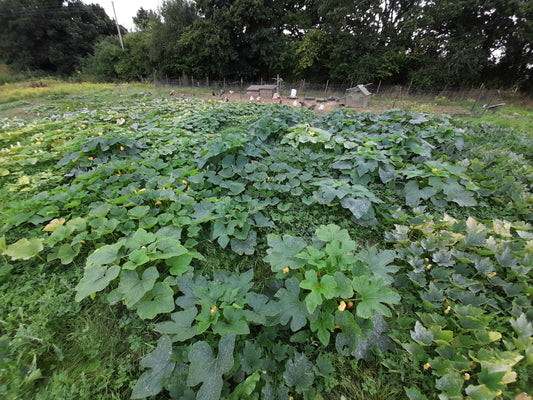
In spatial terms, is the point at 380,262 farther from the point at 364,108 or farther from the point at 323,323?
the point at 364,108

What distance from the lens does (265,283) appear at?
182cm

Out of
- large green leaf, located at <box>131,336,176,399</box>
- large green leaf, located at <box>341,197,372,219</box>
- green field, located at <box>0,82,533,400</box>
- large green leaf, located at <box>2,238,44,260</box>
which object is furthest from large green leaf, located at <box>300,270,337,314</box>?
large green leaf, located at <box>2,238,44,260</box>

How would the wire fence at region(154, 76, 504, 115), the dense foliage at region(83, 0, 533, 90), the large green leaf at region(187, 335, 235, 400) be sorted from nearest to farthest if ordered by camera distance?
the large green leaf at region(187, 335, 235, 400) < the wire fence at region(154, 76, 504, 115) < the dense foliage at region(83, 0, 533, 90)

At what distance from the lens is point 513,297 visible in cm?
169

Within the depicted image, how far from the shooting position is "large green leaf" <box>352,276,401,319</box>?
4.21ft

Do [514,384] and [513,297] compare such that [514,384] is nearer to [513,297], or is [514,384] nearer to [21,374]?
[513,297]

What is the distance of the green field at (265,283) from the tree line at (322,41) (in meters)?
23.0

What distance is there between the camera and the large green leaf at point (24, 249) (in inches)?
71.4

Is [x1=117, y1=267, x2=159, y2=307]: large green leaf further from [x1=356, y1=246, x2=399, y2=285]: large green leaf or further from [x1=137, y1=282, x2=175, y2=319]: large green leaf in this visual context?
[x1=356, y1=246, x2=399, y2=285]: large green leaf

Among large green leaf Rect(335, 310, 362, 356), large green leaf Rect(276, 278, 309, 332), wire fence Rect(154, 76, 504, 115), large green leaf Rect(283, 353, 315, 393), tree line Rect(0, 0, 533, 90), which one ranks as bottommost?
large green leaf Rect(283, 353, 315, 393)

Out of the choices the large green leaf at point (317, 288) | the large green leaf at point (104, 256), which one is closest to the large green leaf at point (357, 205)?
the large green leaf at point (317, 288)

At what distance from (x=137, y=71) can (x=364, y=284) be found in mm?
32317

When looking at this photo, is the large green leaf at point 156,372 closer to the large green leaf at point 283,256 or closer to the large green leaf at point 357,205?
the large green leaf at point 283,256

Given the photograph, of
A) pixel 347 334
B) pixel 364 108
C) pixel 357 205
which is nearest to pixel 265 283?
pixel 347 334
